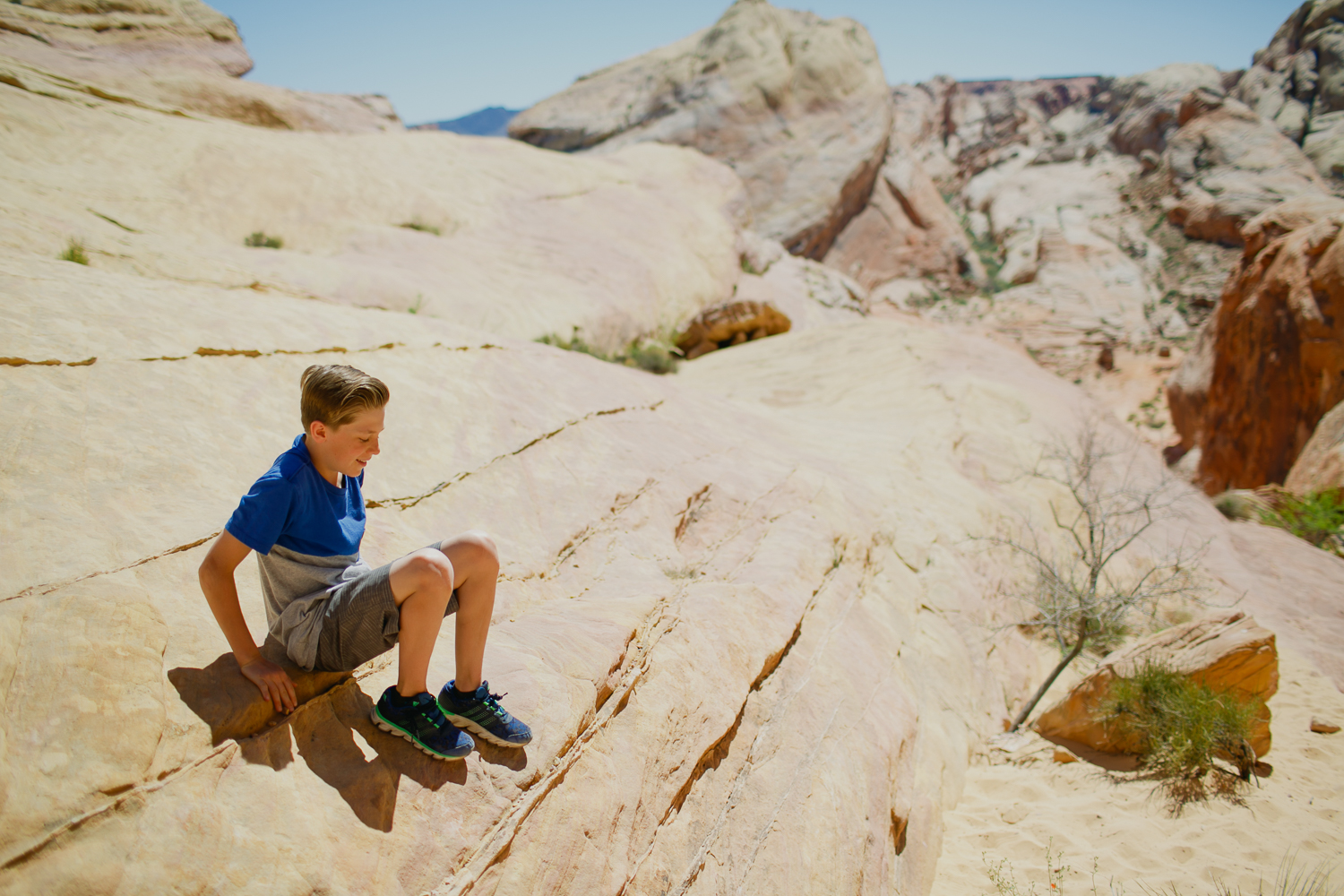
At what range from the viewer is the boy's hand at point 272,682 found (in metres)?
2.12

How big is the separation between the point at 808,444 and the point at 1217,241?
102 feet

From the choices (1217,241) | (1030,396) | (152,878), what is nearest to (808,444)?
(1030,396)

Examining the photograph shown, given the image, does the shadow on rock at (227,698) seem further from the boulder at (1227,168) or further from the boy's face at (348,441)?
the boulder at (1227,168)

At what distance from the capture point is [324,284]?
707cm

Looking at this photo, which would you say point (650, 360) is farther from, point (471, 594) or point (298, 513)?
point (298, 513)

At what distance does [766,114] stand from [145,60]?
1667 centimetres

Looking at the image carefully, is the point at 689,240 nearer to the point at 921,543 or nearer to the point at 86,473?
the point at 921,543

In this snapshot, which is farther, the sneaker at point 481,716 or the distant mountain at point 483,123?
the distant mountain at point 483,123

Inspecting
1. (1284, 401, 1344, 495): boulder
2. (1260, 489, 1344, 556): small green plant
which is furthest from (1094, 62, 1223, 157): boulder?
(1260, 489, 1344, 556): small green plant

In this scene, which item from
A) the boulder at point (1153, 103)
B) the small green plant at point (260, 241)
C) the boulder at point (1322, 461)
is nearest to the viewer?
the small green plant at point (260, 241)

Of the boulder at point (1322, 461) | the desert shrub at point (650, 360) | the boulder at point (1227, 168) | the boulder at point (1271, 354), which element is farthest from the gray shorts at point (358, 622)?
the boulder at point (1227, 168)

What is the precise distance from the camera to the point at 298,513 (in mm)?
2170

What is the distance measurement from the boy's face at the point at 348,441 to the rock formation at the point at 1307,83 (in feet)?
131

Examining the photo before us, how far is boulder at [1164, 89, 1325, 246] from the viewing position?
2764 centimetres
